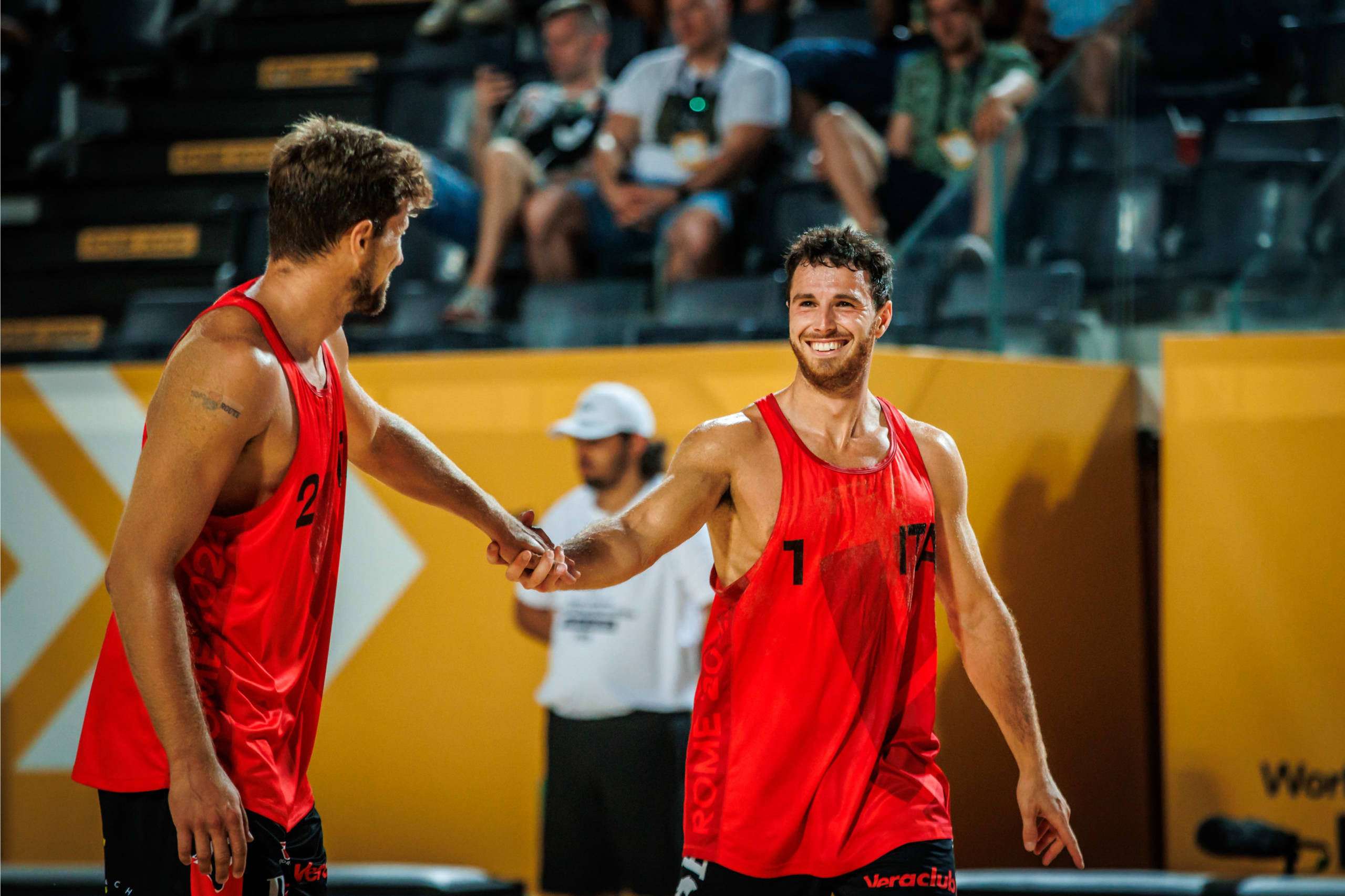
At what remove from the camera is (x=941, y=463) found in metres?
3.18

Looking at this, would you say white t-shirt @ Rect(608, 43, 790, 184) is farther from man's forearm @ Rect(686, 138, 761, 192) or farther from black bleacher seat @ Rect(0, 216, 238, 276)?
black bleacher seat @ Rect(0, 216, 238, 276)

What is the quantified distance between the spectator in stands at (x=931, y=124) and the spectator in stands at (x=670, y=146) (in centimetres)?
36

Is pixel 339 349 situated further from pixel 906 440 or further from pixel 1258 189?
pixel 1258 189

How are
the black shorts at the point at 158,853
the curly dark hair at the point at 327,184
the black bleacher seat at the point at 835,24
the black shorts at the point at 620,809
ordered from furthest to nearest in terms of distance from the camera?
1. the black bleacher seat at the point at 835,24
2. the black shorts at the point at 620,809
3. the curly dark hair at the point at 327,184
4. the black shorts at the point at 158,853

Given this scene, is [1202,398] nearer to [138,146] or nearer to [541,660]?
[541,660]

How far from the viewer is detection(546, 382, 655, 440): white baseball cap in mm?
5102

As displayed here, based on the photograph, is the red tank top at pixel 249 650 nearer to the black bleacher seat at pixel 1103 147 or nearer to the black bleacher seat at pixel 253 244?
the black bleacher seat at pixel 1103 147

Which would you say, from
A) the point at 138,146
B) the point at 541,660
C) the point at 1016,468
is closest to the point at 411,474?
the point at 541,660

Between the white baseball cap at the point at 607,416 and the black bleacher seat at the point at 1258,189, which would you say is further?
the black bleacher seat at the point at 1258,189

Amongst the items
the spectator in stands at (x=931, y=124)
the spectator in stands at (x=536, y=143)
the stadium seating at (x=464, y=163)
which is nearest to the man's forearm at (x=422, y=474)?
the stadium seating at (x=464, y=163)

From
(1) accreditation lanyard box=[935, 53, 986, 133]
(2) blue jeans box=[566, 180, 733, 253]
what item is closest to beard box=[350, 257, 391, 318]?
(2) blue jeans box=[566, 180, 733, 253]

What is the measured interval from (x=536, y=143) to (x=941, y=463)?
15.3ft

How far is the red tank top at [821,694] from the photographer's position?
2945 mm

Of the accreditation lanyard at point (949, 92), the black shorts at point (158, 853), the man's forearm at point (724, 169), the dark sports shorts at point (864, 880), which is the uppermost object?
the accreditation lanyard at point (949, 92)
